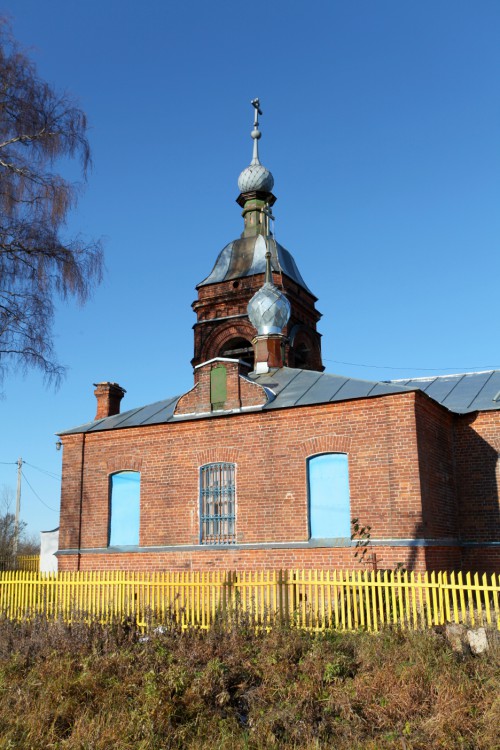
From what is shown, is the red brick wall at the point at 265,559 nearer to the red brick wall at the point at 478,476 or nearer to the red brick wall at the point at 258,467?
the red brick wall at the point at 258,467

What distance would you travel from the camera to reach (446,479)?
1388cm

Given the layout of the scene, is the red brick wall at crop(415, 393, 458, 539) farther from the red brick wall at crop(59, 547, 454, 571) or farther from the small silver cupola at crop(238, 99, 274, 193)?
the small silver cupola at crop(238, 99, 274, 193)

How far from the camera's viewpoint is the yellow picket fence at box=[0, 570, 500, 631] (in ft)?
30.4

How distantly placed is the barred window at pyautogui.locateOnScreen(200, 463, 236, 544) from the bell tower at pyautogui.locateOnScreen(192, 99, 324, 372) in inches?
406

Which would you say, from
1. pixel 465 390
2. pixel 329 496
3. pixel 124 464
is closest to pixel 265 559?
pixel 329 496

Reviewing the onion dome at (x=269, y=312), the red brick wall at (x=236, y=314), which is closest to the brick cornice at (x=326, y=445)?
the onion dome at (x=269, y=312)

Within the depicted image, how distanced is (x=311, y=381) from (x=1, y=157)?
302 inches

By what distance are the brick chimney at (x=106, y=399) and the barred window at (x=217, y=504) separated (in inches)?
176

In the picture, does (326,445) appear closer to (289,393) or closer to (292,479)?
(292,479)

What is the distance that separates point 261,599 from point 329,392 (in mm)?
4655

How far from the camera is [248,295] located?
25.8 m

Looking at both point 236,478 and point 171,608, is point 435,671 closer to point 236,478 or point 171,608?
point 171,608

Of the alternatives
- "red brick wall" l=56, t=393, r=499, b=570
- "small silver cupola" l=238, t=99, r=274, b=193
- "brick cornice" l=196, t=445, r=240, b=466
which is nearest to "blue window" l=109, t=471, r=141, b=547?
"red brick wall" l=56, t=393, r=499, b=570

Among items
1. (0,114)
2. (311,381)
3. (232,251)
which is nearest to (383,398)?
(311,381)
